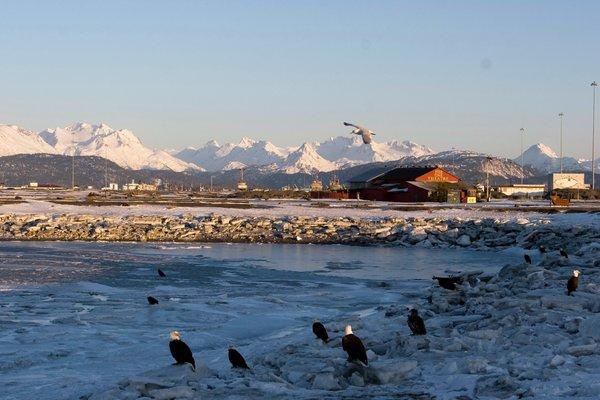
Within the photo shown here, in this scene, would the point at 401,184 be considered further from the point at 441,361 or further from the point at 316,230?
the point at 441,361

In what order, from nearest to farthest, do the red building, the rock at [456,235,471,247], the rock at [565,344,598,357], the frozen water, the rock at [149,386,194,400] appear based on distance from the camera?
1. the rock at [149,386,194,400]
2. the frozen water
3. the rock at [565,344,598,357]
4. the rock at [456,235,471,247]
5. the red building

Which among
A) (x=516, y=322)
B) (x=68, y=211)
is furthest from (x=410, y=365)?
(x=68, y=211)

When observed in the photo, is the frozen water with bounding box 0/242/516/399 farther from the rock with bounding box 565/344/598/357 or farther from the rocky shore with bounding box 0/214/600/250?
the rocky shore with bounding box 0/214/600/250

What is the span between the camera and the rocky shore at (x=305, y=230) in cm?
4053

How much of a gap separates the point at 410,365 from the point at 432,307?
20.8 feet

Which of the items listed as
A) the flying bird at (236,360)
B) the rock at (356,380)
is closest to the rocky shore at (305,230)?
the flying bird at (236,360)

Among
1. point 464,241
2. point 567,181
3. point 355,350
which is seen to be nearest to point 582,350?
point 355,350

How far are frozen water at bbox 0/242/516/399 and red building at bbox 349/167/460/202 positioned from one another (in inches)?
2383

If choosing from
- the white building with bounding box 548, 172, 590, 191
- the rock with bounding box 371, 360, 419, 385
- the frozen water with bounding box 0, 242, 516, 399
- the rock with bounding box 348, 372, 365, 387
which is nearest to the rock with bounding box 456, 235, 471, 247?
the frozen water with bounding box 0, 242, 516, 399

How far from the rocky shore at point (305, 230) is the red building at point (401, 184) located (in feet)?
149

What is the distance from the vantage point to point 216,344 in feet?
50.9

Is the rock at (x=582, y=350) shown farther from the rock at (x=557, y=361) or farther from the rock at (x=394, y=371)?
the rock at (x=394, y=371)

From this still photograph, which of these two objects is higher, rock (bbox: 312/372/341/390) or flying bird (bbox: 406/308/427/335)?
flying bird (bbox: 406/308/427/335)

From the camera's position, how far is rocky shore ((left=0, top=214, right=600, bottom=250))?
4053cm
